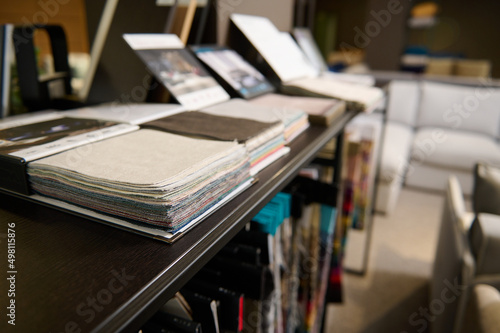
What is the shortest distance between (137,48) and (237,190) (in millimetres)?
511

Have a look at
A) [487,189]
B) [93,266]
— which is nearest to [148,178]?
[93,266]

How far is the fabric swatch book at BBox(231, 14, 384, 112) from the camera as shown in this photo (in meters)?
1.17

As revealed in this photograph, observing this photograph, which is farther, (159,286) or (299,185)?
(299,185)

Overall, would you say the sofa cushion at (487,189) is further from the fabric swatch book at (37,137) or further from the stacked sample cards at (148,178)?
the fabric swatch book at (37,137)

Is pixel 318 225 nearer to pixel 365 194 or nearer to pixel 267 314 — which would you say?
pixel 267 314

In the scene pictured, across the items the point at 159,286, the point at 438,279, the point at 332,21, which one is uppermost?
the point at 332,21

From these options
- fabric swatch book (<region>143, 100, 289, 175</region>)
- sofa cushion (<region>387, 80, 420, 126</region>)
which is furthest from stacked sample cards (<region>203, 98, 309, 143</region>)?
sofa cushion (<region>387, 80, 420, 126</region>)

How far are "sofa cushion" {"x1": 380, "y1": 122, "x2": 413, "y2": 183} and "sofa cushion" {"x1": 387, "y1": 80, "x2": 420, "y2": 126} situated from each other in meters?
0.14

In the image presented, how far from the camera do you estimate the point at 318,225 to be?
121 centimetres

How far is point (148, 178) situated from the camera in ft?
1.49

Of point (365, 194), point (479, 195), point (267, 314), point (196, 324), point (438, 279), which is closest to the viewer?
point (196, 324)

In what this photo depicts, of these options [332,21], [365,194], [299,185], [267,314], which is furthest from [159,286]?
[332,21]

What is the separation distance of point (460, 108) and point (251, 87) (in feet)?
12.3

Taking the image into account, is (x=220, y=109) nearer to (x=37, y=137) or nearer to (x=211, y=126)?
(x=211, y=126)
